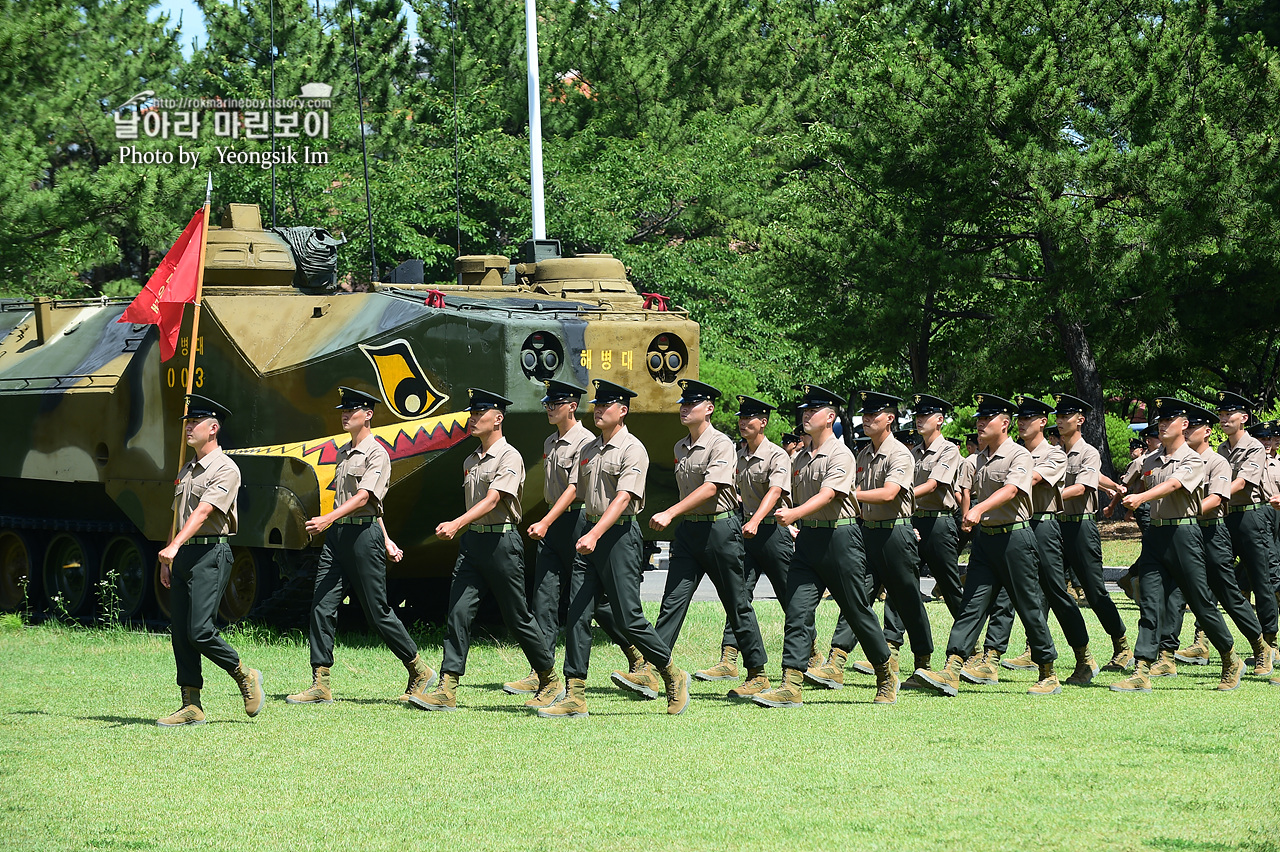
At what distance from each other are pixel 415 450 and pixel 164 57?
21.0m

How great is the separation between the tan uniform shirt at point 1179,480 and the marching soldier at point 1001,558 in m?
1.00

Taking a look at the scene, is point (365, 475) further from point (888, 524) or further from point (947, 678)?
point (947, 678)

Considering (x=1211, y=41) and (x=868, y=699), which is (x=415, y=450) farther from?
(x=1211, y=41)

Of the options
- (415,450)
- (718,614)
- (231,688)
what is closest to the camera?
(231,688)

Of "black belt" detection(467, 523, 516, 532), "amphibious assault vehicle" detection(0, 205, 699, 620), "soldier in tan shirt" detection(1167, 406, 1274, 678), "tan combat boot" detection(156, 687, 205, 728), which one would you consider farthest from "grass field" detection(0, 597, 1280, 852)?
→ "amphibious assault vehicle" detection(0, 205, 699, 620)

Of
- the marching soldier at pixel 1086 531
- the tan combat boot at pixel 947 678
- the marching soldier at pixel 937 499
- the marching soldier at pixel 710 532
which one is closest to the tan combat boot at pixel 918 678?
the tan combat boot at pixel 947 678

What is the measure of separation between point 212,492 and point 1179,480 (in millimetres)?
5631

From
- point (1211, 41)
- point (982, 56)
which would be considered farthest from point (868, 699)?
point (1211, 41)

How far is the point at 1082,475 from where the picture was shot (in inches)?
404

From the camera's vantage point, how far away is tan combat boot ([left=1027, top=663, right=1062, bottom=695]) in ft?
30.6

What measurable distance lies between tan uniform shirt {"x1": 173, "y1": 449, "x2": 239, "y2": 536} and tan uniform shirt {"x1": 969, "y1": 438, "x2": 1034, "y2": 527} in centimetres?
421

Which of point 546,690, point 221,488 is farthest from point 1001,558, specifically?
point 221,488

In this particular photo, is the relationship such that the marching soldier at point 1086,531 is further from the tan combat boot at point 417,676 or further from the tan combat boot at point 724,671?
the tan combat boot at point 417,676

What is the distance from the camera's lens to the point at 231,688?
9.66m
